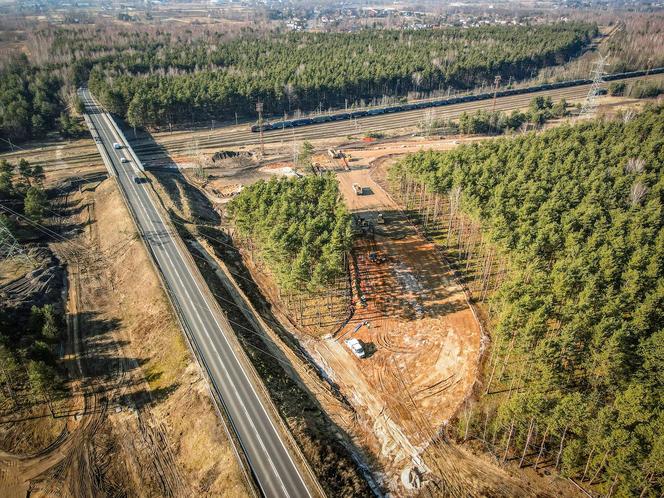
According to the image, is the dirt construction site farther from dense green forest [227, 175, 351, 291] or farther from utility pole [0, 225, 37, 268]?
dense green forest [227, 175, 351, 291]

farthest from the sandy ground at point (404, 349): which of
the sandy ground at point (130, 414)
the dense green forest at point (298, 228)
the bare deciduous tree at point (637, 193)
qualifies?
the bare deciduous tree at point (637, 193)

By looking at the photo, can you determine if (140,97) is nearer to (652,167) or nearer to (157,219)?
(157,219)

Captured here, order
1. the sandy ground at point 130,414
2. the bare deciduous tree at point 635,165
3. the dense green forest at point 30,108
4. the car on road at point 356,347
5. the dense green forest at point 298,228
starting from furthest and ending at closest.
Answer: the dense green forest at point 30,108
the bare deciduous tree at point 635,165
the dense green forest at point 298,228
the car on road at point 356,347
the sandy ground at point 130,414

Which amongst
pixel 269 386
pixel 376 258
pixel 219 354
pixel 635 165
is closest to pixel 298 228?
pixel 376 258

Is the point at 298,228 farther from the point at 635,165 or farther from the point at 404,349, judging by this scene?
the point at 635,165

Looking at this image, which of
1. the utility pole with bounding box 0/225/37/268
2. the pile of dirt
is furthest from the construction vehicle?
the utility pole with bounding box 0/225/37/268

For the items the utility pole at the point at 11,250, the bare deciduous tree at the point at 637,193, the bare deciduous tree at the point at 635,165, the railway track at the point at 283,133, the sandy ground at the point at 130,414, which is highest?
the bare deciduous tree at the point at 635,165

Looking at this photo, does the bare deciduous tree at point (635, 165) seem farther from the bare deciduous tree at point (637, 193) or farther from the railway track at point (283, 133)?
the railway track at point (283, 133)
